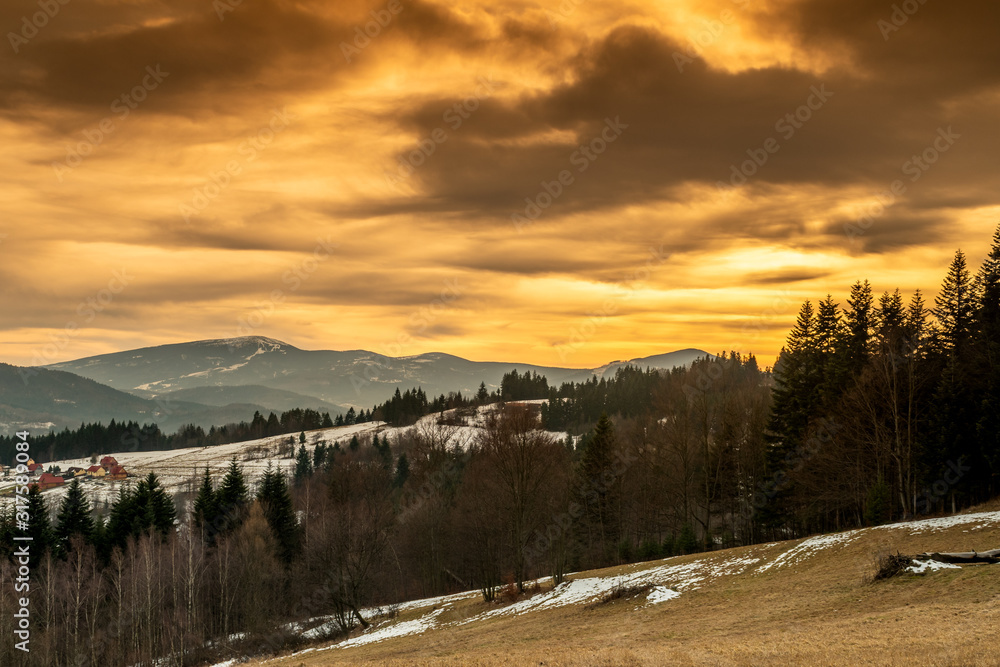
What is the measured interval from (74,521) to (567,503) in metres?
54.7

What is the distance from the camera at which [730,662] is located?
17.4m

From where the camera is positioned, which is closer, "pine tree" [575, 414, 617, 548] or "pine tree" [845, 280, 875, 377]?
"pine tree" [845, 280, 875, 377]

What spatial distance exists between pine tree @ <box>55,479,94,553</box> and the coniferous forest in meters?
0.23

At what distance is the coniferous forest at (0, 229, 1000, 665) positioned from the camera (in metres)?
43.7

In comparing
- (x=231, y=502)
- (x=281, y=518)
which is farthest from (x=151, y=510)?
(x=281, y=518)

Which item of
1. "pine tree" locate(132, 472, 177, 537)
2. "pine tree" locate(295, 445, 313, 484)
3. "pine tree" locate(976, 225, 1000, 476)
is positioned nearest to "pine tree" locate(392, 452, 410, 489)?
"pine tree" locate(295, 445, 313, 484)

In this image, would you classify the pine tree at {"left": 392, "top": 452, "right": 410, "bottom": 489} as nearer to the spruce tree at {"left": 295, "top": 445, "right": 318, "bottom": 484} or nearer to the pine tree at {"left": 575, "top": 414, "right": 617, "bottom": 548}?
the spruce tree at {"left": 295, "top": 445, "right": 318, "bottom": 484}

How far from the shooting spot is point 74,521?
67.3 m

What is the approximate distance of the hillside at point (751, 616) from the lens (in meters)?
17.7

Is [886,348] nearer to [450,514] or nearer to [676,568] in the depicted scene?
[676,568]

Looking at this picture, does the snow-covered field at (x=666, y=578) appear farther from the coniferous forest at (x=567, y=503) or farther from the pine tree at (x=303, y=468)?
the pine tree at (x=303, y=468)

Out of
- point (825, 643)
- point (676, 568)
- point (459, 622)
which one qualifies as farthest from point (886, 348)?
point (459, 622)

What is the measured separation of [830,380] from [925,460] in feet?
31.7

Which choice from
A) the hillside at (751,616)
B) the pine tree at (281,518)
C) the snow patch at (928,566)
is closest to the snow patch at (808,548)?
the hillside at (751,616)
